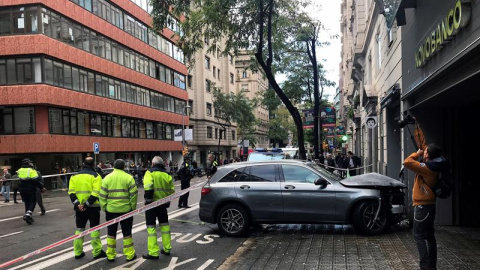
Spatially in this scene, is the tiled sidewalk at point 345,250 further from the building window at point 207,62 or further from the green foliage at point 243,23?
the building window at point 207,62

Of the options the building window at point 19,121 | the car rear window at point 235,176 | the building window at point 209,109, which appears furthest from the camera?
the building window at point 209,109

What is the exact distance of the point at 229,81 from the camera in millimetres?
60875

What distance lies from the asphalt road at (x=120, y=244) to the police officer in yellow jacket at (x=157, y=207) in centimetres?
21

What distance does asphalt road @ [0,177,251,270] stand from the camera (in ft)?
21.1

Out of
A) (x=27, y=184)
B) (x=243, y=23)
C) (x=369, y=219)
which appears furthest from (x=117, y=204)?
(x=243, y=23)

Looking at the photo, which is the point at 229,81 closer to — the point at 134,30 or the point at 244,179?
the point at 134,30

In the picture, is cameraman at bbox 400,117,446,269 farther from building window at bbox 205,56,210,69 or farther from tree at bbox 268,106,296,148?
tree at bbox 268,106,296,148

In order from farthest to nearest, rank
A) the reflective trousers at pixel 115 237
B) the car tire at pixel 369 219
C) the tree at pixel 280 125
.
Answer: the tree at pixel 280 125 → the car tire at pixel 369 219 → the reflective trousers at pixel 115 237

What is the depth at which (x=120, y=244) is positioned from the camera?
25.7 feet

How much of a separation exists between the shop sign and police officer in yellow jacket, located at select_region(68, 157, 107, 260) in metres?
6.37

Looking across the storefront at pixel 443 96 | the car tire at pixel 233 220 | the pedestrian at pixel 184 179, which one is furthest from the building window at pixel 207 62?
the car tire at pixel 233 220

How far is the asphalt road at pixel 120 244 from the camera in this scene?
6445 millimetres

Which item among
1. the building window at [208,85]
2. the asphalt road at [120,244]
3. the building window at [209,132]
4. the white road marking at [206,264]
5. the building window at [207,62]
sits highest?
the building window at [207,62]

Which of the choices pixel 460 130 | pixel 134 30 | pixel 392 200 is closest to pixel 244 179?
pixel 392 200
